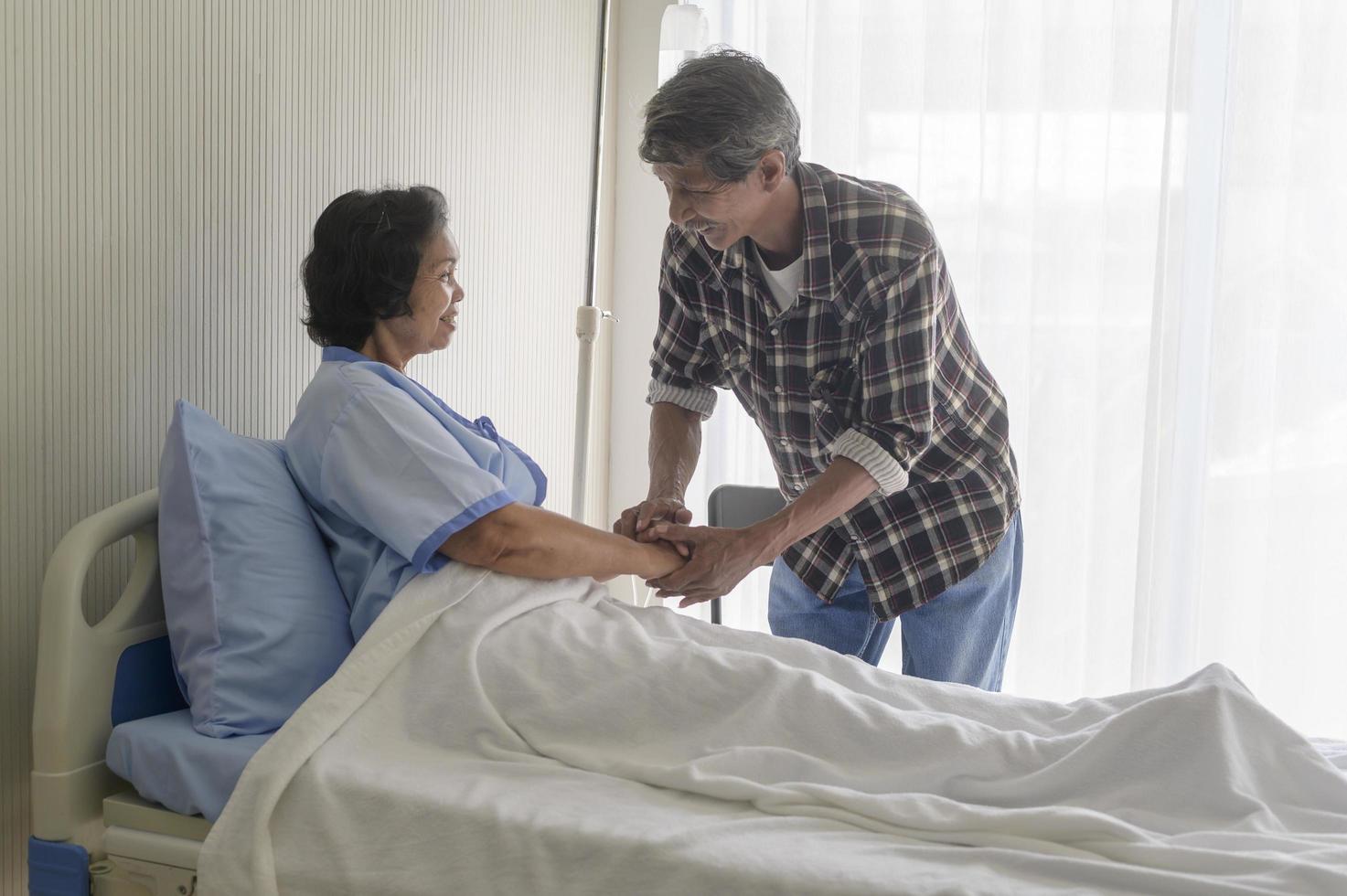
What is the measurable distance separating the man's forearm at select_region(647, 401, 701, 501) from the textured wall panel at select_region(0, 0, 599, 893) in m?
0.59

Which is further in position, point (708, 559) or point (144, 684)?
point (708, 559)

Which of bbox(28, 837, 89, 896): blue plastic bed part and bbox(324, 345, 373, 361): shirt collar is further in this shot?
bbox(324, 345, 373, 361): shirt collar

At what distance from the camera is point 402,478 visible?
1.50m

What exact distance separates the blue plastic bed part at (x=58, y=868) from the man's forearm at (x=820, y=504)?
1.02 metres

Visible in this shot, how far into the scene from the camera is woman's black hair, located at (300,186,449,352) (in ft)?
5.68

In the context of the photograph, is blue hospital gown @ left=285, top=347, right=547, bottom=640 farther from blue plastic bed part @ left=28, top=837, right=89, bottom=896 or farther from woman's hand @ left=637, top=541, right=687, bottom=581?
blue plastic bed part @ left=28, top=837, right=89, bottom=896

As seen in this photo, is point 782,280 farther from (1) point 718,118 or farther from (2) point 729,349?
(1) point 718,118

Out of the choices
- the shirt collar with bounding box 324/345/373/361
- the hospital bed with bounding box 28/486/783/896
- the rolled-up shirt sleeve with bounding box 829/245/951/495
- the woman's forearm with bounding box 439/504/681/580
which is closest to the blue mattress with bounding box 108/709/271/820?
the hospital bed with bounding box 28/486/783/896

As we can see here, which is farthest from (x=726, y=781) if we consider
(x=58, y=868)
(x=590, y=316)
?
(x=590, y=316)

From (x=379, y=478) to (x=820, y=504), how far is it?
26.3 inches

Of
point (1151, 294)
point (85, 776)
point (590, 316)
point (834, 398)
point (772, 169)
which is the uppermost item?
point (772, 169)

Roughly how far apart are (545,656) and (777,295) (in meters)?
0.75

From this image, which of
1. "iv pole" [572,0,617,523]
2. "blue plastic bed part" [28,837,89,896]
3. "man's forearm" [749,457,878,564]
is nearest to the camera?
"blue plastic bed part" [28,837,89,896]

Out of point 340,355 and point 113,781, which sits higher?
point 340,355
